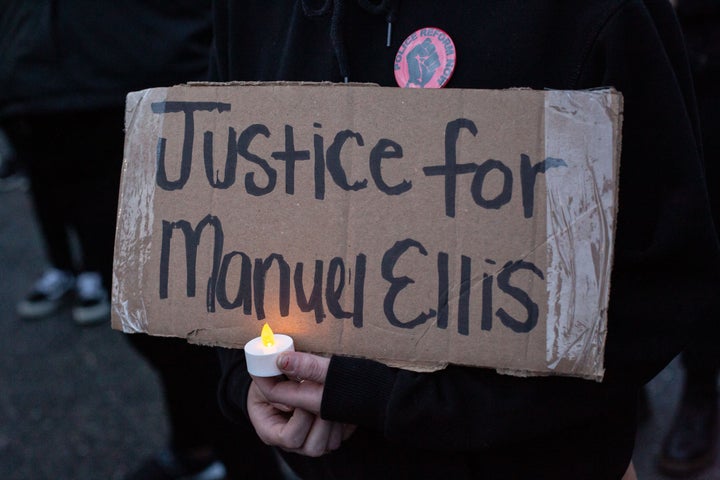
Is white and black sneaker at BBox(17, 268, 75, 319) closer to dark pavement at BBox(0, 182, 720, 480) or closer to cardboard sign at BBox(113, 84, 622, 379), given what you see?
dark pavement at BBox(0, 182, 720, 480)

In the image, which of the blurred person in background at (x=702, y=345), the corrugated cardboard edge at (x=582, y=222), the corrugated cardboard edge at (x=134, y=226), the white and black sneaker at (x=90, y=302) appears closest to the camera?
the corrugated cardboard edge at (x=582, y=222)

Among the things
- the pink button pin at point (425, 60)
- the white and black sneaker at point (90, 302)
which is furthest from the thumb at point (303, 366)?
the white and black sneaker at point (90, 302)

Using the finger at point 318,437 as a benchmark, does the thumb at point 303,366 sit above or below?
above

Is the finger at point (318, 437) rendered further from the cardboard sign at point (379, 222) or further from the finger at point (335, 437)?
the cardboard sign at point (379, 222)

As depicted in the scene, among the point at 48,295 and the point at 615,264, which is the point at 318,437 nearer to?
the point at 615,264

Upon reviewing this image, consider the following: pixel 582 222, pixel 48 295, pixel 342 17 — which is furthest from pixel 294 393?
pixel 48 295

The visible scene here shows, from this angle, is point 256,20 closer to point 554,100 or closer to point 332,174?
point 332,174

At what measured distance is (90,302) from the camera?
129 inches

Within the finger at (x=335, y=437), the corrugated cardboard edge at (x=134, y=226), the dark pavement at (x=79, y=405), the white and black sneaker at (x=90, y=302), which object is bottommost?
the dark pavement at (x=79, y=405)

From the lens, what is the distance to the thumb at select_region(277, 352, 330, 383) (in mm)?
896

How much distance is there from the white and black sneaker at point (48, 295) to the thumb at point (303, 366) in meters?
2.88

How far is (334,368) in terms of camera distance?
3.05 ft

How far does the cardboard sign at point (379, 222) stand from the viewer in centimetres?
87

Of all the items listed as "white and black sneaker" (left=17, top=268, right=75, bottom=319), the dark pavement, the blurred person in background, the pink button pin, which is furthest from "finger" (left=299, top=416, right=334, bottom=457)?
"white and black sneaker" (left=17, top=268, right=75, bottom=319)
